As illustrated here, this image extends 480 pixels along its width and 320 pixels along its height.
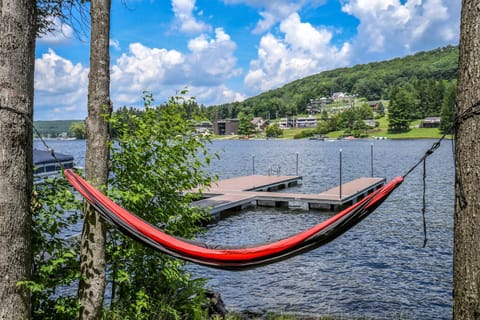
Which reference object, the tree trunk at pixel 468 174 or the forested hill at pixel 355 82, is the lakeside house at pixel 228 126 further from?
the tree trunk at pixel 468 174

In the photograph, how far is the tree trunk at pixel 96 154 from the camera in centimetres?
298

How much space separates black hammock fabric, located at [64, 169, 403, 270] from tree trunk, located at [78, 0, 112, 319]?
0.55 meters

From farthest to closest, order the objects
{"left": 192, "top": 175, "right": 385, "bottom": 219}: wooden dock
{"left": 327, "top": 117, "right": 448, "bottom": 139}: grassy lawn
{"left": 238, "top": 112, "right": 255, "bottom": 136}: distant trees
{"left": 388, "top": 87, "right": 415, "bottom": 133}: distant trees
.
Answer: {"left": 238, "top": 112, "right": 255, "bottom": 136}: distant trees < {"left": 388, "top": 87, "right": 415, "bottom": 133}: distant trees < {"left": 327, "top": 117, "right": 448, "bottom": 139}: grassy lawn < {"left": 192, "top": 175, "right": 385, "bottom": 219}: wooden dock

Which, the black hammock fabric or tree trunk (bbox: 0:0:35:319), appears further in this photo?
tree trunk (bbox: 0:0:35:319)

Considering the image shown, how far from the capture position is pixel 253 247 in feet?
8.11

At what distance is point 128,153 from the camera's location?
315 centimetres

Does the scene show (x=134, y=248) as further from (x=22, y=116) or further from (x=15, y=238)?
(x=22, y=116)

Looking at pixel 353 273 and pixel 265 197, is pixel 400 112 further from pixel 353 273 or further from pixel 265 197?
pixel 353 273

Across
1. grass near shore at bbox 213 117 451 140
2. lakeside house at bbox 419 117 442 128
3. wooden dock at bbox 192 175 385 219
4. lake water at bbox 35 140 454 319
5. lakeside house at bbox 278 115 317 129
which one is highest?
lakeside house at bbox 278 115 317 129

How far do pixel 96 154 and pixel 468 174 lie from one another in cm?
231

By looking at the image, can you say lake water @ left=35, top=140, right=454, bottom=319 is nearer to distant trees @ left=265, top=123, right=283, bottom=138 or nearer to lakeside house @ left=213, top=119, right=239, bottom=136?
distant trees @ left=265, top=123, right=283, bottom=138

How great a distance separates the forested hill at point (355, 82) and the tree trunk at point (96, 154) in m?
104

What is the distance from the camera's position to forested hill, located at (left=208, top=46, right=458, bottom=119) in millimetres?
107312

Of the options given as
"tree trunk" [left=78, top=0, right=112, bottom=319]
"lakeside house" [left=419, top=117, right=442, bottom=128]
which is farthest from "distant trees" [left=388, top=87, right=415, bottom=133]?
"tree trunk" [left=78, top=0, right=112, bottom=319]
